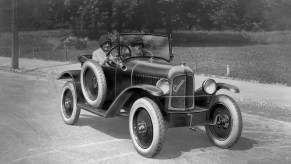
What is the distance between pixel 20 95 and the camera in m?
11.0

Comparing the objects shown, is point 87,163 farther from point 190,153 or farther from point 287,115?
point 287,115

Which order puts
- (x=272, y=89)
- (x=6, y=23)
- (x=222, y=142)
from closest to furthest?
(x=222, y=142) < (x=272, y=89) < (x=6, y=23)

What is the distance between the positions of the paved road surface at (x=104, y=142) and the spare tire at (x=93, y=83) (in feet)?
1.89

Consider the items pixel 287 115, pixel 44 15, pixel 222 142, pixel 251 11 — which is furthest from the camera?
pixel 251 11

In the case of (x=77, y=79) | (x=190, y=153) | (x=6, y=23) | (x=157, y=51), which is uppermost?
(x=6, y=23)

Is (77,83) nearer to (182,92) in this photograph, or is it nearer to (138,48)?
(138,48)

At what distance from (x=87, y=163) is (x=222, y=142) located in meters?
2.12

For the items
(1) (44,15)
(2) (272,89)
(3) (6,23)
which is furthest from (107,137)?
(3) (6,23)

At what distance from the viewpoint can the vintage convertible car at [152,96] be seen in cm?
592

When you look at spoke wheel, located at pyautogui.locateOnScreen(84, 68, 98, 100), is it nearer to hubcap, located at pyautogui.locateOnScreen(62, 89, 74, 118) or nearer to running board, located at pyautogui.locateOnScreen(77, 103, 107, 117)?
running board, located at pyautogui.locateOnScreen(77, 103, 107, 117)

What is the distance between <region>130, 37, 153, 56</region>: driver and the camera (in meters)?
7.17

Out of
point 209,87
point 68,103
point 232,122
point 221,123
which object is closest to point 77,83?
point 68,103

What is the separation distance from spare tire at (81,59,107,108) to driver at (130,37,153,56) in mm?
673

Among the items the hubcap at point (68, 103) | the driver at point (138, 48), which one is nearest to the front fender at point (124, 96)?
the driver at point (138, 48)
